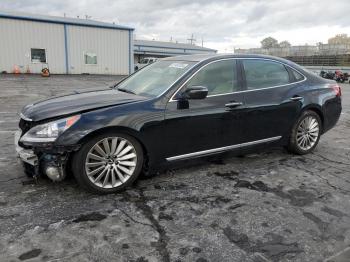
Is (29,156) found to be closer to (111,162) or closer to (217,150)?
(111,162)

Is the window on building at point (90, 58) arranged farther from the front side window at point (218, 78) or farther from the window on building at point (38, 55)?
the front side window at point (218, 78)

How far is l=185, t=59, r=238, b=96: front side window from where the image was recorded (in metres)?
4.16

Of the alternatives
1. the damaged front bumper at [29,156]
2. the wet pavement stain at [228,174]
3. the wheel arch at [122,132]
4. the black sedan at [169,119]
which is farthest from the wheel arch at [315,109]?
the damaged front bumper at [29,156]

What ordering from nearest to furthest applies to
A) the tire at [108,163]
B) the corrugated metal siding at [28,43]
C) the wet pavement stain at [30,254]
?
the wet pavement stain at [30,254] < the tire at [108,163] < the corrugated metal siding at [28,43]

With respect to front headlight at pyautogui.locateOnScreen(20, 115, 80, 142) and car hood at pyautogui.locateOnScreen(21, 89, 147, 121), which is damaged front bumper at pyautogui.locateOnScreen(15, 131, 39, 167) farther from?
car hood at pyautogui.locateOnScreen(21, 89, 147, 121)

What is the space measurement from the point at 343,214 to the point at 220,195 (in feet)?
4.19

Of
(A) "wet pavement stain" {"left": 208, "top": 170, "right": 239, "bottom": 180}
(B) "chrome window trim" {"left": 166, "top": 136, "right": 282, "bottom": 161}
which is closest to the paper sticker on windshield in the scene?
(B) "chrome window trim" {"left": 166, "top": 136, "right": 282, "bottom": 161}

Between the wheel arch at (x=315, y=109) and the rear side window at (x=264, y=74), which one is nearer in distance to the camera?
the rear side window at (x=264, y=74)

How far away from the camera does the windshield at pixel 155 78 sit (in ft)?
13.4

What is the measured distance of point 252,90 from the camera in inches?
178

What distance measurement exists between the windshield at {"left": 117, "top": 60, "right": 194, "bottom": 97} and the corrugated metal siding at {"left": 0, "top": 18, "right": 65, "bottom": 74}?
81.9 ft

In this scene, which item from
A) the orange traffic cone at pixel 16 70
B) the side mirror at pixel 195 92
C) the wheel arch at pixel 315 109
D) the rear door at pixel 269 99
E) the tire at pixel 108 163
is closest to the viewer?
the tire at pixel 108 163

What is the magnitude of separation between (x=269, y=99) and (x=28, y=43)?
2646 centimetres

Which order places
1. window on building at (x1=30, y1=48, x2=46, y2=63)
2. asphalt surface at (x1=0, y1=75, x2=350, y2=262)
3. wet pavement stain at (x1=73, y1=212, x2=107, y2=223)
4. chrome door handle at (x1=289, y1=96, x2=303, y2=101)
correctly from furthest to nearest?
1. window on building at (x1=30, y1=48, x2=46, y2=63)
2. chrome door handle at (x1=289, y1=96, x2=303, y2=101)
3. wet pavement stain at (x1=73, y1=212, x2=107, y2=223)
4. asphalt surface at (x1=0, y1=75, x2=350, y2=262)
